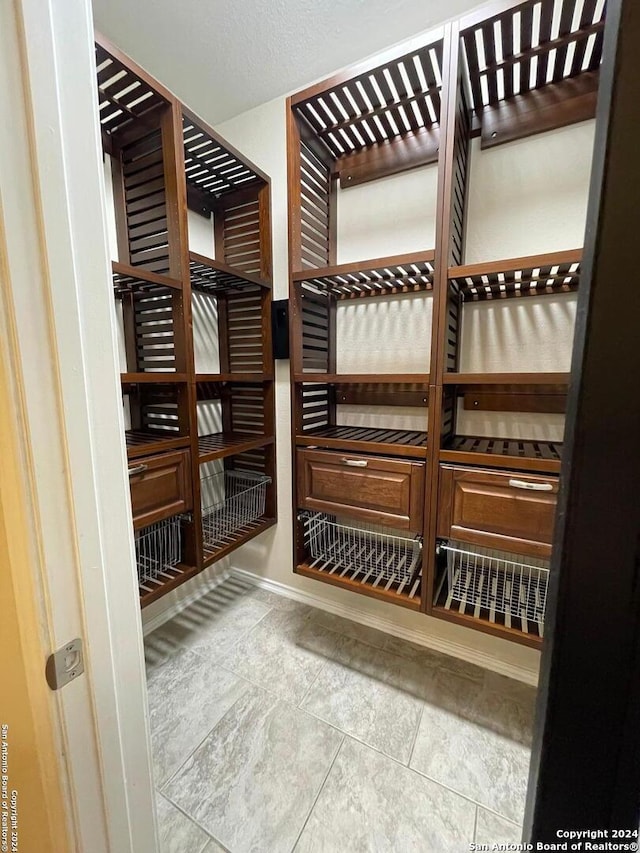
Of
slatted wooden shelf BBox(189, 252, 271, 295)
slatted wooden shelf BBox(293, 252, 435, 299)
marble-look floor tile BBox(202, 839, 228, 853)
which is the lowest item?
marble-look floor tile BBox(202, 839, 228, 853)

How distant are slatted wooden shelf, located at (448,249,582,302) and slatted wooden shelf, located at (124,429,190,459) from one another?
1.12 m

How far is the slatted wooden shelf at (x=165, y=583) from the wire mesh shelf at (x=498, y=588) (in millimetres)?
991

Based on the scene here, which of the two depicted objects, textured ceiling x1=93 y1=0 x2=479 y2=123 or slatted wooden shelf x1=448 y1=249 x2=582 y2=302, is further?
textured ceiling x1=93 y1=0 x2=479 y2=123

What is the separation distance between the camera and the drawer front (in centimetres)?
120

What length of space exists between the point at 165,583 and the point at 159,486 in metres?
0.38

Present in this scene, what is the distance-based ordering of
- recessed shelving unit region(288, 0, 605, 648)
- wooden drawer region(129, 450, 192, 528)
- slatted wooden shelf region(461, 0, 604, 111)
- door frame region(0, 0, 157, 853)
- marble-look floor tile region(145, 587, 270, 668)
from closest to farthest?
door frame region(0, 0, 157, 853), slatted wooden shelf region(461, 0, 604, 111), recessed shelving unit region(288, 0, 605, 648), wooden drawer region(129, 450, 192, 528), marble-look floor tile region(145, 587, 270, 668)

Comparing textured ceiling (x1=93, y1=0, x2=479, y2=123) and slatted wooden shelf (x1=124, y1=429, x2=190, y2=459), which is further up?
textured ceiling (x1=93, y1=0, x2=479, y2=123)

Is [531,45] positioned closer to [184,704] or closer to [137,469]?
[137,469]

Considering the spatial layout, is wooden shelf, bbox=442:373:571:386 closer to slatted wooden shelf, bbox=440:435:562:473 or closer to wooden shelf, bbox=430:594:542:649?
slatted wooden shelf, bbox=440:435:562:473

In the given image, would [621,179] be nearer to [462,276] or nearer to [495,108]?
[462,276]

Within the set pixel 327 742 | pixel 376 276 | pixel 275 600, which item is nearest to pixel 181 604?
pixel 275 600

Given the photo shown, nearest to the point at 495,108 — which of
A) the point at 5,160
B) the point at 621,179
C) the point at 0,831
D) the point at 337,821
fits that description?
the point at 621,179

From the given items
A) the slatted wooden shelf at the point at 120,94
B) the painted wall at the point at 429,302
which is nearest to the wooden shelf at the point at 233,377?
the painted wall at the point at 429,302

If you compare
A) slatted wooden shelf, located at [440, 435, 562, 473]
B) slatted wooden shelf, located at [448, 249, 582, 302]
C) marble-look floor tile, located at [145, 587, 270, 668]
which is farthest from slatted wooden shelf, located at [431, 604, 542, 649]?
slatted wooden shelf, located at [448, 249, 582, 302]
